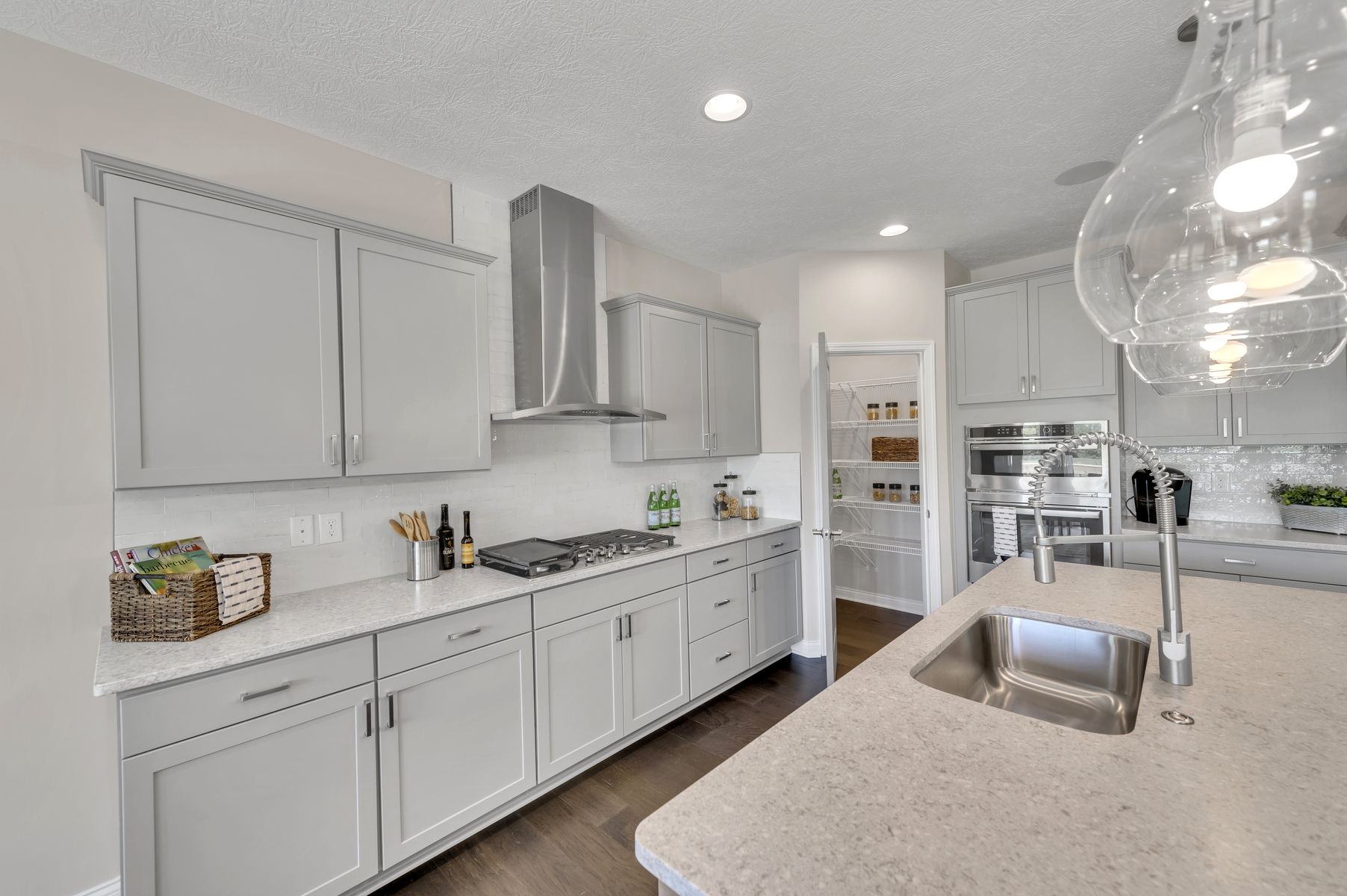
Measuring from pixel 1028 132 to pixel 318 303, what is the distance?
275 cm

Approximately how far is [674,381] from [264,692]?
2.33 metres

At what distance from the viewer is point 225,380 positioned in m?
1.70

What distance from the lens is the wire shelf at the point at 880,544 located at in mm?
4270

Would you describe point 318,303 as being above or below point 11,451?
above

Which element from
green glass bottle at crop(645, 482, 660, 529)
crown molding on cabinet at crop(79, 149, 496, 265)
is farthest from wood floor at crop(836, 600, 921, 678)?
crown molding on cabinet at crop(79, 149, 496, 265)

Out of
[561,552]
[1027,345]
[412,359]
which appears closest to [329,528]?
[412,359]

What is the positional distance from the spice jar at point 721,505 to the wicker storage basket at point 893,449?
138cm

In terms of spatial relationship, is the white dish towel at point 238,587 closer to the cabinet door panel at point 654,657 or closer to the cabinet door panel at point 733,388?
the cabinet door panel at point 654,657

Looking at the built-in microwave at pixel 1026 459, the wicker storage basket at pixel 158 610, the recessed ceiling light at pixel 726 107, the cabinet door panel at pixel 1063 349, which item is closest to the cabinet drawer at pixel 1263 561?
the built-in microwave at pixel 1026 459

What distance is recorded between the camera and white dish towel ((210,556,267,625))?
1.66 meters

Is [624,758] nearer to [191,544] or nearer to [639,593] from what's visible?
[639,593]

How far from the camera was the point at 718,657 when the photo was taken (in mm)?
3016

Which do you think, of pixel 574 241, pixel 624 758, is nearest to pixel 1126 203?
pixel 574 241

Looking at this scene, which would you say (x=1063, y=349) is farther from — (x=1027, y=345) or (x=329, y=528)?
(x=329, y=528)
